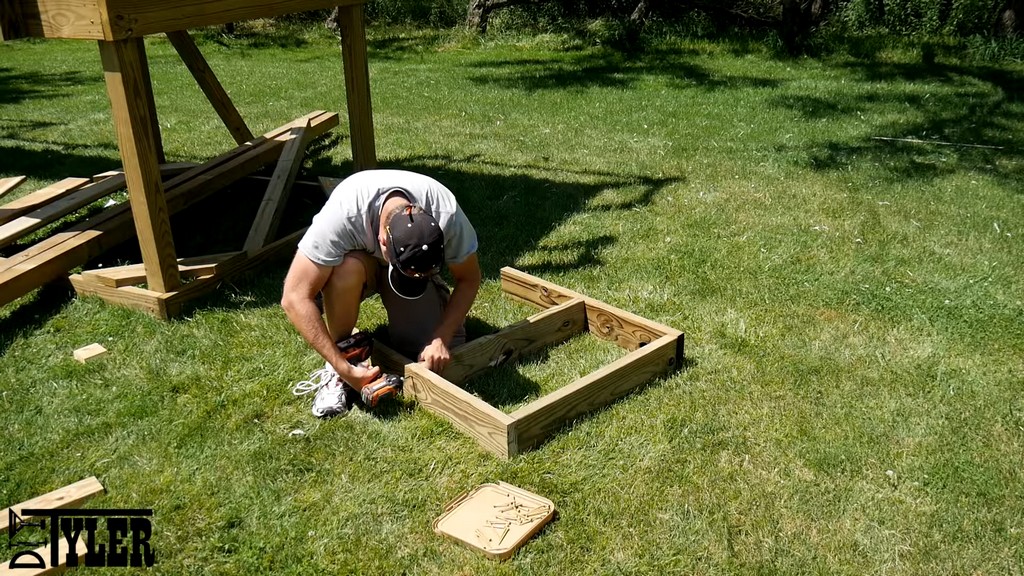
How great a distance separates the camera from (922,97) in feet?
32.8

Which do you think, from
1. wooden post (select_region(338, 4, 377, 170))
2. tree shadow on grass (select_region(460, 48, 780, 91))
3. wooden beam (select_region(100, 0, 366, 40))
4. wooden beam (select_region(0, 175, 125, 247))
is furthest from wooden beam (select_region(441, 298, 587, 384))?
tree shadow on grass (select_region(460, 48, 780, 91))

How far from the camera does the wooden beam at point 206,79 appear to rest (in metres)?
6.75

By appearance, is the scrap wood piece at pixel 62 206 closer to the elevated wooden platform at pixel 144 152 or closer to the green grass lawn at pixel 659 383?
the elevated wooden platform at pixel 144 152

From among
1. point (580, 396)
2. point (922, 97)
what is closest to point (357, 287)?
point (580, 396)

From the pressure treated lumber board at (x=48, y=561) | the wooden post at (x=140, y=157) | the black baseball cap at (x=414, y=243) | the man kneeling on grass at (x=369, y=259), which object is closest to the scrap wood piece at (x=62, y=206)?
the wooden post at (x=140, y=157)

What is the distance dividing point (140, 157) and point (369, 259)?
5.41 feet

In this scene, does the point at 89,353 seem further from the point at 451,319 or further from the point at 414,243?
the point at 414,243

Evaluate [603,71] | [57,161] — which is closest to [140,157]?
[57,161]

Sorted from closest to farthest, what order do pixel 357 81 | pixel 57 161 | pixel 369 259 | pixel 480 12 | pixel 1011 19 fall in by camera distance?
pixel 369 259 < pixel 357 81 < pixel 57 161 < pixel 1011 19 < pixel 480 12

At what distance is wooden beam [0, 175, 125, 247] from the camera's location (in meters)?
5.48

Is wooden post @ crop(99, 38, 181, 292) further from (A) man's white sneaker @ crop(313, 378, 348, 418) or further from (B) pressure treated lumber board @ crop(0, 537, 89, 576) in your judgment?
(B) pressure treated lumber board @ crop(0, 537, 89, 576)

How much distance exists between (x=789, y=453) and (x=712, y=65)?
376 inches

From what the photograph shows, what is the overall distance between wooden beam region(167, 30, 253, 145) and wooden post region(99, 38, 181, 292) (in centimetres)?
235

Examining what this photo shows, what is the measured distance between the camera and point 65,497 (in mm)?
3279
